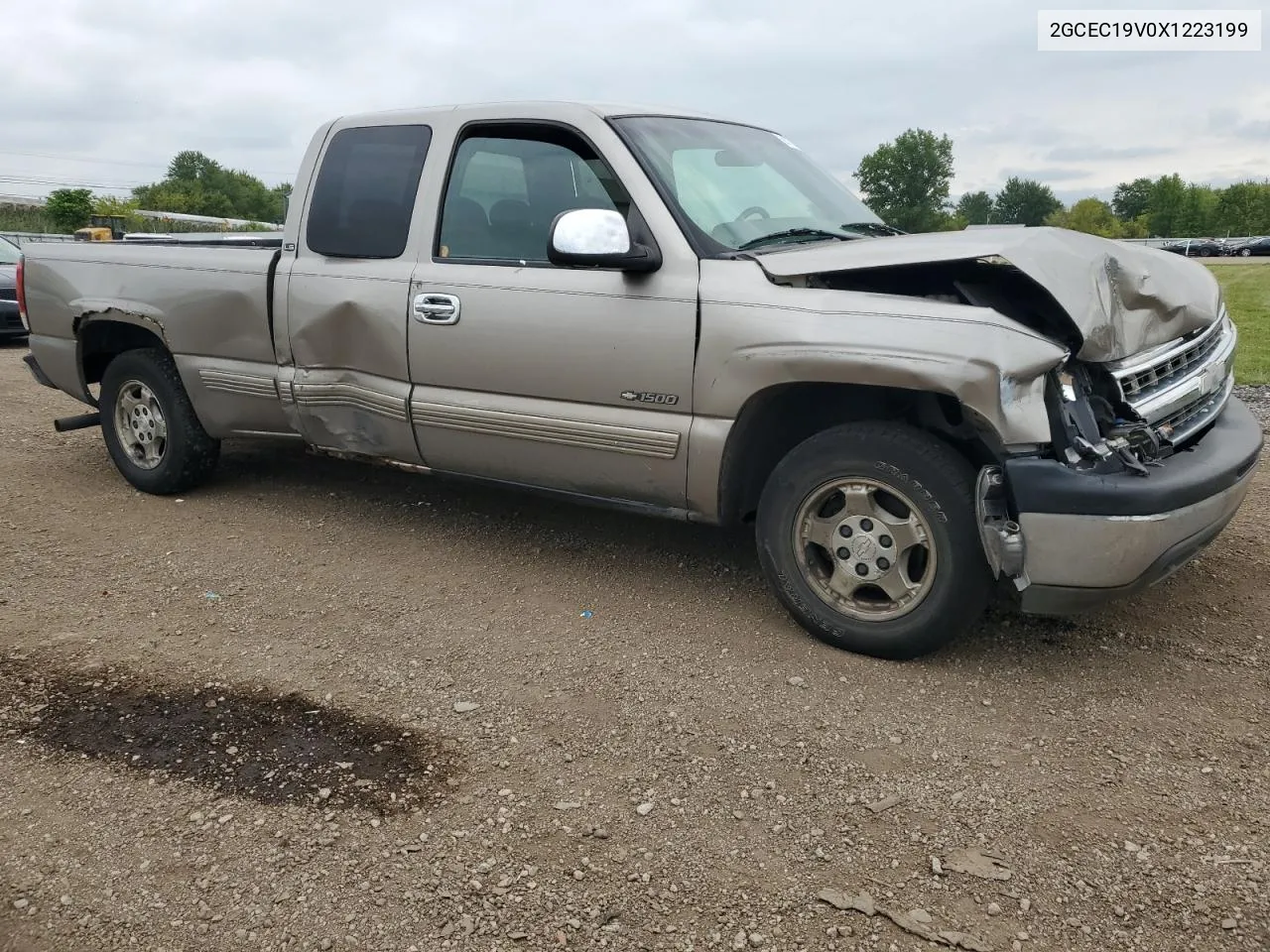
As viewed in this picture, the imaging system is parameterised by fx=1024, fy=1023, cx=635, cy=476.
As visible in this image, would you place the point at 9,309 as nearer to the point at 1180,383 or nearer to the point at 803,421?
the point at 803,421

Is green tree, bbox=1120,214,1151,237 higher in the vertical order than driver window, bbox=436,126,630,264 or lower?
higher

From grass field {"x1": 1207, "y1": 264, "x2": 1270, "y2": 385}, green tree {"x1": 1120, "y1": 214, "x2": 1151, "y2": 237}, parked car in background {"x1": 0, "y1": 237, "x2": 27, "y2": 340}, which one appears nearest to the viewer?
grass field {"x1": 1207, "y1": 264, "x2": 1270, "y2": 385}

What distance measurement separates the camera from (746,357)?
11.7 feet

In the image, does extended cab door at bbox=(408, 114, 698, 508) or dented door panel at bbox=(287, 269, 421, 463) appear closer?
extended cab door at bbox=(408, 114, 698, 508)

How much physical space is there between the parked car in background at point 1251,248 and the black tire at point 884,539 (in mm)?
61559

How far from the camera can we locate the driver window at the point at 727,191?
12.8 feet

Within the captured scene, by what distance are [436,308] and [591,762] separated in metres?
2.11

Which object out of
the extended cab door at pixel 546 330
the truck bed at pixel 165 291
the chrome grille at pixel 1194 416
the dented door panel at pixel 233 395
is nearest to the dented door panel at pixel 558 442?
the extended cab door at pixel 546 330

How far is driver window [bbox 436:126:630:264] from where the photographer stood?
4039mm

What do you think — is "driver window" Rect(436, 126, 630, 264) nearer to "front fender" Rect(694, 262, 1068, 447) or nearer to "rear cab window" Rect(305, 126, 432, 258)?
"rear cab window" Rect(305, 126, 432, 258)

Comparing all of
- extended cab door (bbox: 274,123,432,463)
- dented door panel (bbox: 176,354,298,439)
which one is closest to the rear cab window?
extended cab door (bbox: 274,123,432,463)

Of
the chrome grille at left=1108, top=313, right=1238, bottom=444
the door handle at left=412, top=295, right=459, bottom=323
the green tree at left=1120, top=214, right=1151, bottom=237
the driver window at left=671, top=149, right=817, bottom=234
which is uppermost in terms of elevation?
the green tree at left=1120, top=214, right=1151, bottom=237

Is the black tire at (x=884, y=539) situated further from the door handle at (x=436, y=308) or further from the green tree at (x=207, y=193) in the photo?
the green tree at (x=207, y=193)

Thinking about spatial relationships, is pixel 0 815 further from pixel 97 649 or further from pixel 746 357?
pixel 746 357
